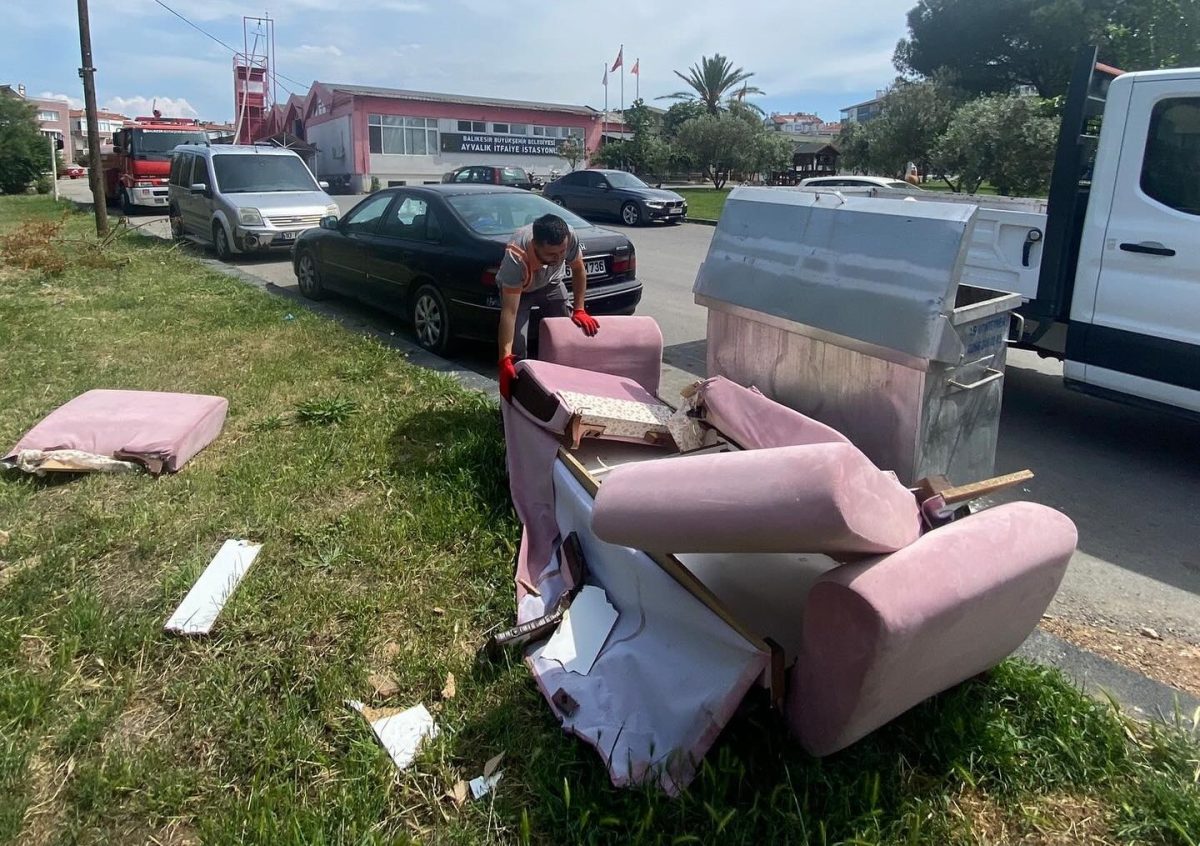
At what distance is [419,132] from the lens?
147ft

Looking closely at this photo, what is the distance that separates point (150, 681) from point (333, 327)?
5.60 m

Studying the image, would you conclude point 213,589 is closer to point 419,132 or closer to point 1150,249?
point 1150,249

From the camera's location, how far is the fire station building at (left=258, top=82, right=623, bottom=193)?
141 ft

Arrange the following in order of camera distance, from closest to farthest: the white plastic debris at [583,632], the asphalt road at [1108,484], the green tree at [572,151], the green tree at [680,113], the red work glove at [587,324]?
1. the white plastic debris at [583,632]
2. the asphalt road at [1108,484]
3. the red work glove at [587,324]
4. the green tree at [572,151]
5. the green tree at [680,113]

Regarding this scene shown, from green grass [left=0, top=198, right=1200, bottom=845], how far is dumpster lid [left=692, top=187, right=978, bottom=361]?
1443 mm

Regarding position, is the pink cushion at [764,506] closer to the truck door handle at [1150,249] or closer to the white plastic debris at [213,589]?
the white plastic debris at [213,589]

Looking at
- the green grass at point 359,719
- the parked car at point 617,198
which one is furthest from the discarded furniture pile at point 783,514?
the parked car at point 617,198

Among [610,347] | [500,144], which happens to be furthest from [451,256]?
[500,144]

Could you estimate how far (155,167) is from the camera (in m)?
23.3

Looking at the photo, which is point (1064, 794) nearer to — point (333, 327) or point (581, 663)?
point (581, 663)

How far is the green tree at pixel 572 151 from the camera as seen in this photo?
1842 inches

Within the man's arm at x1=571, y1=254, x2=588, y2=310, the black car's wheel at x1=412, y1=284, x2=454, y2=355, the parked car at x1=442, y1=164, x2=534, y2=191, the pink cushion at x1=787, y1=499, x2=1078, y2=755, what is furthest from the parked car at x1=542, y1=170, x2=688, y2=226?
the pink cushion at x1=787, y1=499, x2=1078, y2=755

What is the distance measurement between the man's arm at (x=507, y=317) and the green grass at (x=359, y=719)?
0.61 metres

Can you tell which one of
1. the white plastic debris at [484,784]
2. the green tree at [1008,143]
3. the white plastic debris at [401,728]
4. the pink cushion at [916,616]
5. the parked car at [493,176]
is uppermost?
the green tree at [1008,143]
